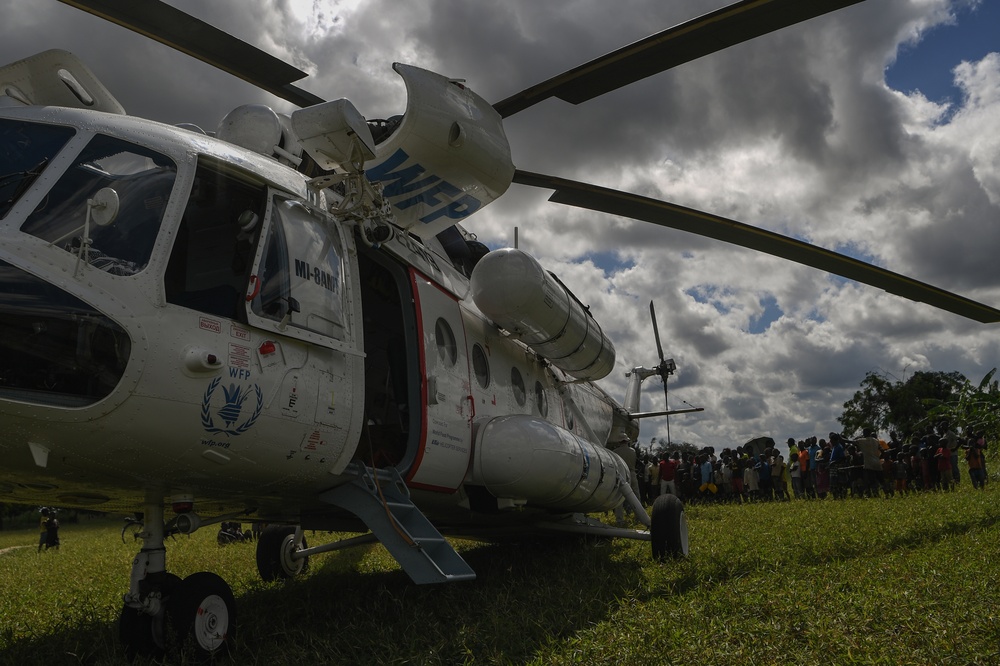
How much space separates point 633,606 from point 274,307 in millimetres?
3204

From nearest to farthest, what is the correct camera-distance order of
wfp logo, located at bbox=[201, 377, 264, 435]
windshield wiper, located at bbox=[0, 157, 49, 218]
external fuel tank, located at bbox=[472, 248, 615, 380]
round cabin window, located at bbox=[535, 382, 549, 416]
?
windshield wiper, located at bbox=[0, 157, 49, 218] < wfp logo, located at bbox=[201, 377, 264, 435] < external fuel tank, located at bbox=[472, 248, 615, 380] < round cabin window, located at bbox=[535, 382, 549, 416]

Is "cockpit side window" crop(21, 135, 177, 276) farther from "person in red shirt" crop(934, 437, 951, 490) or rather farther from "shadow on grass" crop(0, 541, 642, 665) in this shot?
"person in red shirt" crop(934, 437, 951, 490)

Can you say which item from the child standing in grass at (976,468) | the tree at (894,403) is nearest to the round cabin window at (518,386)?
the child standing in grass at (976,468)

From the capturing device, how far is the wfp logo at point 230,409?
4.02 metres

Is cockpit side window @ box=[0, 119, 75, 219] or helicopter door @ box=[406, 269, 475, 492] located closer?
cockpit side window @ box=[0, 119, 75, 219]

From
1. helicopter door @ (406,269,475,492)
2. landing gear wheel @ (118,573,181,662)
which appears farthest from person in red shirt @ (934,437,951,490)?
landing gear wheel @ (118,573,181,662)

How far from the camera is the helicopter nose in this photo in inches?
133

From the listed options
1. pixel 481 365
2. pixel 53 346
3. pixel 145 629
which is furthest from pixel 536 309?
pixel 53 346

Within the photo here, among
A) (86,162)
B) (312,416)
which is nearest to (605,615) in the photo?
(312,416)

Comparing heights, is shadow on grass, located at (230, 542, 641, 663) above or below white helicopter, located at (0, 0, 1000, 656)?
below

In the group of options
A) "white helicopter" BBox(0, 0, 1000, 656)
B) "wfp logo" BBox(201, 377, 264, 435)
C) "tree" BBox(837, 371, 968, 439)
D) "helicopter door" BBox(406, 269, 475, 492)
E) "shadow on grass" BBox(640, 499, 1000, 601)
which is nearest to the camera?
"white helicopter" BBox(0, 0, 1000, 656)

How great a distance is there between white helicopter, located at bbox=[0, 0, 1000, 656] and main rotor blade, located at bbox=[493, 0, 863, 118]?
0.05 ft

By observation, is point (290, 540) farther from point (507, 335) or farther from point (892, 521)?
point (892, 521)

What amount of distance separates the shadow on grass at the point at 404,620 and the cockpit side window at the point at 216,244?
2.07 meters
